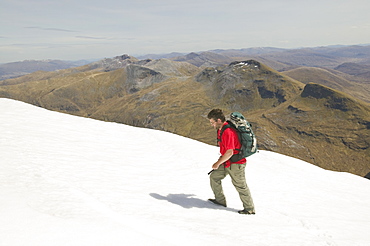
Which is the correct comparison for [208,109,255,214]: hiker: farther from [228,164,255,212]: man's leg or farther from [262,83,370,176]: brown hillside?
[262,83,370,176]: brown hillside


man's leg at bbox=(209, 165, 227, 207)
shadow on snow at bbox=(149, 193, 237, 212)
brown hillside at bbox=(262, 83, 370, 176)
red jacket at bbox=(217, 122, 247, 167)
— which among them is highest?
red jacket at bbox=(217, 122, 247, 167)

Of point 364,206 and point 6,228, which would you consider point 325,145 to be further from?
point 6,228

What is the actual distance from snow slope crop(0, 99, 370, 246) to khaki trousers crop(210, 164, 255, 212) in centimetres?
41

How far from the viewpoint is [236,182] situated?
835cm

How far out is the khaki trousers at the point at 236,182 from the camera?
8.19m

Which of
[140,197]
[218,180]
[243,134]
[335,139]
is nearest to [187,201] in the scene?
[218,180]

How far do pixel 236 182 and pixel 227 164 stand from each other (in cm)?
73

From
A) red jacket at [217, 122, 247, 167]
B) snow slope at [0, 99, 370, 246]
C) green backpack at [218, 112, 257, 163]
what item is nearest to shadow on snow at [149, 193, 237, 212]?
snow slope at [0, 99, 370, 246]

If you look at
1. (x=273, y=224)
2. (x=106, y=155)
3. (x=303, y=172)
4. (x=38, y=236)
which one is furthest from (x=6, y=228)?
(x=303, y=172)

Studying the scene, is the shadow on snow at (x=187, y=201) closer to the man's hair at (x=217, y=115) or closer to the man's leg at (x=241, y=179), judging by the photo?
the man's leg at (x=241, y=179)

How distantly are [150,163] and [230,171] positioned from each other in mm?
6519

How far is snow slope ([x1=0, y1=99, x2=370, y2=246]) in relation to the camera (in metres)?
5.28

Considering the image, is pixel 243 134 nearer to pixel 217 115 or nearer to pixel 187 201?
pixel 217 115

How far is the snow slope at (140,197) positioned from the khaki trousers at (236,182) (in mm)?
413
